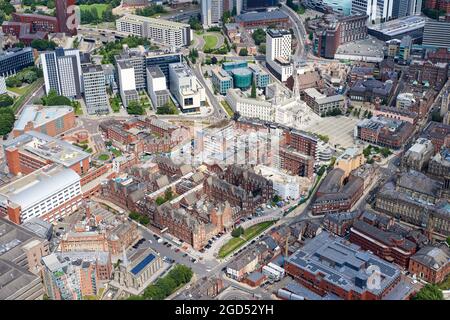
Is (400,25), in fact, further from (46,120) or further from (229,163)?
(46,120)

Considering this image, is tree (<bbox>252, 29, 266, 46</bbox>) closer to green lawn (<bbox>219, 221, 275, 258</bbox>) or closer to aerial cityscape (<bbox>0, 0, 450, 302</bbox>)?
aerial cityscape (<bbox>0, 0, 450, 302</bbox>)

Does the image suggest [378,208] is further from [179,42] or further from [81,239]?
[179,42]

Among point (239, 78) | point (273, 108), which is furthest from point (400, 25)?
point (273, 108)

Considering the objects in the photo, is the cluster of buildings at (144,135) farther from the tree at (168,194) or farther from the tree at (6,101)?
the tree at (6,101)

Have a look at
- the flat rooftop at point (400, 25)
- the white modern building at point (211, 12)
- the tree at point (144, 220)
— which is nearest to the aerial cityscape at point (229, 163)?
the tree at point (144, 220)

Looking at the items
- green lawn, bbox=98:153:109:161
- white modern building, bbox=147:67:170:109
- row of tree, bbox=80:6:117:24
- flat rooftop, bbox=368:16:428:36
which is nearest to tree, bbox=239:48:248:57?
white modern building, bbox=147:67:170:109
